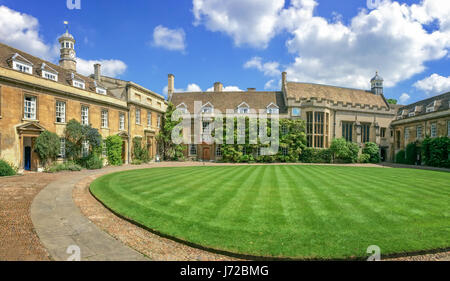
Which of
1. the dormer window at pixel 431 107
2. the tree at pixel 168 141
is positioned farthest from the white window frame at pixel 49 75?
the dormer window at pixel 431 107

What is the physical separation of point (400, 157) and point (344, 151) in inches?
391

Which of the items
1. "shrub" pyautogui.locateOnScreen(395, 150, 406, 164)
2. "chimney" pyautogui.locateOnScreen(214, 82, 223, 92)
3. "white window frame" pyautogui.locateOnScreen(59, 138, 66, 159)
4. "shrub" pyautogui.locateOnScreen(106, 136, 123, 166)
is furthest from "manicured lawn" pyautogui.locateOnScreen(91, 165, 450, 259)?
"chimney" pyautogui.locateOnScreen(214, 82, 223, 92)

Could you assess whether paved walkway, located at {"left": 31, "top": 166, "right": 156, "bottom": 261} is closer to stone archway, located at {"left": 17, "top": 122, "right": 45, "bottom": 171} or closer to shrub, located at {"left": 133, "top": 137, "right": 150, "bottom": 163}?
stone archway, located at {"left": 17, "top": 122, "right": 45, "bottom": 171}

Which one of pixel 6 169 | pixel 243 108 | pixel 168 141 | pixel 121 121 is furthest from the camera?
pixel 243 108

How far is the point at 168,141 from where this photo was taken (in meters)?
30.3

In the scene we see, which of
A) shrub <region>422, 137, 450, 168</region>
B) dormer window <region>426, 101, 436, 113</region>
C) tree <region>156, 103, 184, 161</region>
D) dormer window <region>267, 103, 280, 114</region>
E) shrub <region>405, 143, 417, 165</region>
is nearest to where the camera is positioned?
shrub <region>422, 137, 450, 168</region>

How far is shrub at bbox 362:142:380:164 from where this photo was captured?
101 feet

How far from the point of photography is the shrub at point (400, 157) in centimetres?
2984

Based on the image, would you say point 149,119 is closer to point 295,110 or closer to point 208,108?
point 208,108

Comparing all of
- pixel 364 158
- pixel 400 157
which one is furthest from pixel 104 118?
pixel 400 157

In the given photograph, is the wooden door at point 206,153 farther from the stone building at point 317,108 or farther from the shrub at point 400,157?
the shrub at point 400,157

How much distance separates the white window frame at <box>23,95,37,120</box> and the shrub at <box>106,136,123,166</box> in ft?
21.0
